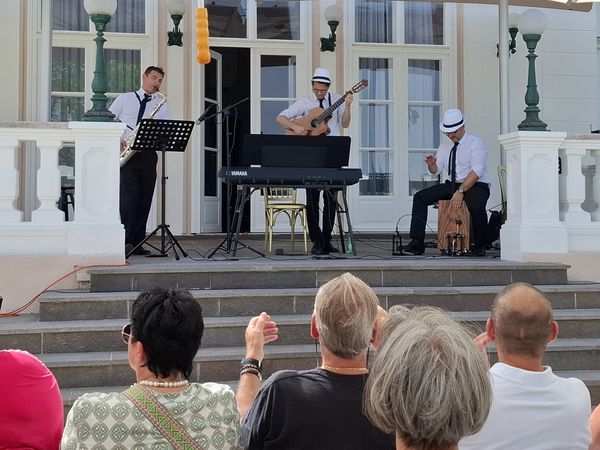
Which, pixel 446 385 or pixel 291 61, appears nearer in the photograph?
pixel 446 385

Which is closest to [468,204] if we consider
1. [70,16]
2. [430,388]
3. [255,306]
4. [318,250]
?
[318,250]

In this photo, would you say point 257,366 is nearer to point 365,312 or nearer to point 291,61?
point 365,312

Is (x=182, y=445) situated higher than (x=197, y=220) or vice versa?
(x=197, y=220)

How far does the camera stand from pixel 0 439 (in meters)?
2.15

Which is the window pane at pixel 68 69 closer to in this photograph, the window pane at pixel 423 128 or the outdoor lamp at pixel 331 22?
the outdoor lamp at pixel 331 22

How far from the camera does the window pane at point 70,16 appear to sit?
28.2 ft

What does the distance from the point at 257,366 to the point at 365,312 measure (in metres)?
0.41

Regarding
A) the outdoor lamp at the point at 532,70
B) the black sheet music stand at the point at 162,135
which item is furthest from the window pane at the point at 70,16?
the outdoor lamp at the point at 532,70

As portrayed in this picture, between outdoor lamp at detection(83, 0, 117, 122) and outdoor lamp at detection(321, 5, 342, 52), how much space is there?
3.57 m

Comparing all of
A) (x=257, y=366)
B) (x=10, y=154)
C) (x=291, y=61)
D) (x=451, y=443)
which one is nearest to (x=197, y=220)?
(x=291, y=61)

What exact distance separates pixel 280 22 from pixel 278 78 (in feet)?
2.20

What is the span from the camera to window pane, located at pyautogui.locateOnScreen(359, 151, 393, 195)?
9086 millimetres

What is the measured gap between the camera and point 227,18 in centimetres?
902

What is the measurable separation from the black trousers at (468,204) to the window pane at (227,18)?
345 cm
